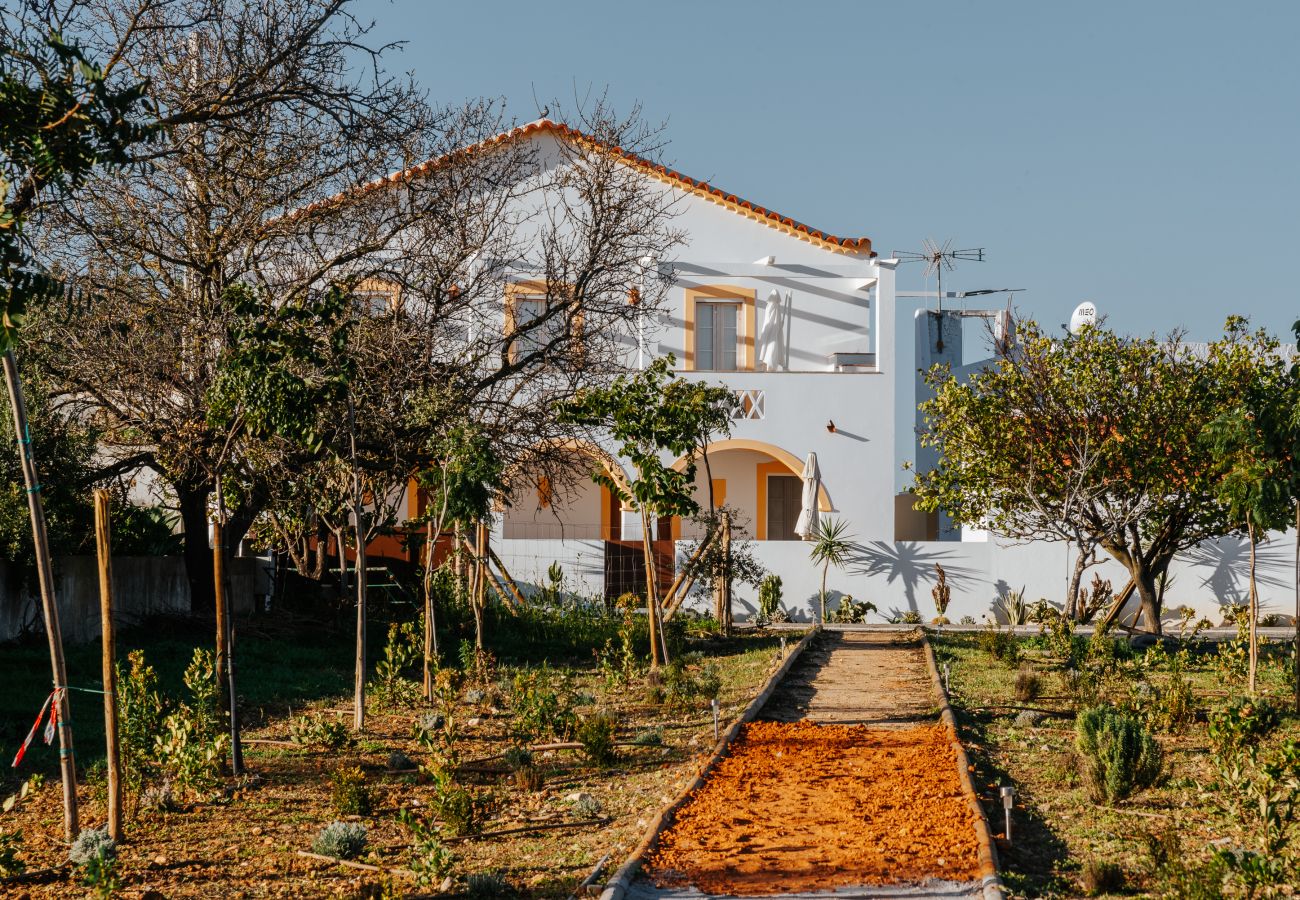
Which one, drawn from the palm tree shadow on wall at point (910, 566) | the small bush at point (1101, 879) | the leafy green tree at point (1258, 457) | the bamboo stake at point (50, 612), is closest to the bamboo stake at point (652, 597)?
the leafy green tree at point (1258, 457)

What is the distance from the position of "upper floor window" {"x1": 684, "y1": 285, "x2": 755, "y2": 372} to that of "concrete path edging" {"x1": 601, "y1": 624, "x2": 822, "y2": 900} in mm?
12873

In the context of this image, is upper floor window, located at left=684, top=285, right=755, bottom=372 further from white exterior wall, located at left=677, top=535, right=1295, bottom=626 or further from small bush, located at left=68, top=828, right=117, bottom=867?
small bush, located at left=68, top=828, right=117, bottom=867

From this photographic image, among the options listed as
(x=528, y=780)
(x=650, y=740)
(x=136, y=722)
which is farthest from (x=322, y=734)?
(x=650, y=740)

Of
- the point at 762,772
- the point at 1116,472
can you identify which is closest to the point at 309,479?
the point at 762,772

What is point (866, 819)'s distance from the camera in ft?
24.4

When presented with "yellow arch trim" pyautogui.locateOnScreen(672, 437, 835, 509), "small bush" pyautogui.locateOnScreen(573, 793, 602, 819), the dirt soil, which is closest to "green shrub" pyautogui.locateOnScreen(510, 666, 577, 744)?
the dirt soil

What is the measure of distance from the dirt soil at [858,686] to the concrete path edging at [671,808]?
0.12 m

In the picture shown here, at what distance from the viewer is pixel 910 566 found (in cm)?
2386

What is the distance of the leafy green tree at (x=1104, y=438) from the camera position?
19.4 m

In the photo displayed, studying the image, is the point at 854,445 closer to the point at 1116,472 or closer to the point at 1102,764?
the point at 1116,472

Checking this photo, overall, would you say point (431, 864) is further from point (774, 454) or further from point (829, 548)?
point (774, 454)

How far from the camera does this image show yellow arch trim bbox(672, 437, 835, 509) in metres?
24.7

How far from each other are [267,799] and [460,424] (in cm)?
482

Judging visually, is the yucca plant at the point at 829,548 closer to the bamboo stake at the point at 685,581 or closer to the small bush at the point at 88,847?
the bamboo stake at the point at 685,581
